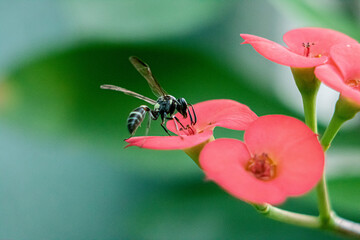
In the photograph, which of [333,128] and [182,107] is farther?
[182,107]

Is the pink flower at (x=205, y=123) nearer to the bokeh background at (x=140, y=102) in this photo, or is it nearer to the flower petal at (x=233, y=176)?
the flower petal at (x=233, y=176)

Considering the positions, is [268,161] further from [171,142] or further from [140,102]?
[140,102]

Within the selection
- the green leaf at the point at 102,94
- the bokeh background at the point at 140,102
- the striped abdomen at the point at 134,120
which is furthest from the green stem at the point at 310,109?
the green leaf at the point at 102,94

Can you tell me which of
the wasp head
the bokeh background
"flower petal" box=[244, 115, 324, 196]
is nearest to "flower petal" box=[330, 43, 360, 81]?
"flower petal" box=[244, 115, 324, 196]

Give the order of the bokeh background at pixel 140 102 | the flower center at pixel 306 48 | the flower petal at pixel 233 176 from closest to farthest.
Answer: the flower petal at pixel 233 176 → the flower center at pixel 306 48 → the bokeh background at pixel 140 102

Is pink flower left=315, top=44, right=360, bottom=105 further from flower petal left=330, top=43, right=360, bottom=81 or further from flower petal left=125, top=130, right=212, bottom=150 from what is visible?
flower petal left=125, top=130, right=212, bottom=150

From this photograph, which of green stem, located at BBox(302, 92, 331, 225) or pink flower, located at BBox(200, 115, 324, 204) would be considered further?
green stem, located at BBox(302, 92, 331, 225)

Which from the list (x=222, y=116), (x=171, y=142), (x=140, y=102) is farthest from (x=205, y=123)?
(x=140, y=102)
